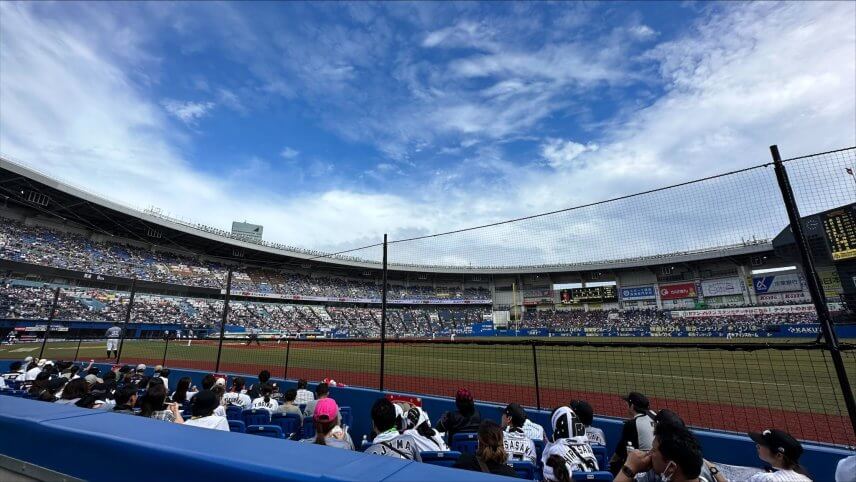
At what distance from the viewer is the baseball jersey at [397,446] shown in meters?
3.19

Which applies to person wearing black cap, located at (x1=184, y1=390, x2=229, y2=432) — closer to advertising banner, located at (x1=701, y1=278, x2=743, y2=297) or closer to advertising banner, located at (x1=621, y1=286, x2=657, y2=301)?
advertising banner, located at (x1=701, y1=278, x2=743, y2=297)

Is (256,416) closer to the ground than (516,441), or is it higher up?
closer to the ground

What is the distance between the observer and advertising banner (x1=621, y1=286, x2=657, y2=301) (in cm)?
5581

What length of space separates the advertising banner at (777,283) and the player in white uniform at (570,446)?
5754 cm

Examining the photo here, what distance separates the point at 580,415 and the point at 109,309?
46.2 metres

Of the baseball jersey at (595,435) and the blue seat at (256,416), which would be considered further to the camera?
the blue seat at (256,416)

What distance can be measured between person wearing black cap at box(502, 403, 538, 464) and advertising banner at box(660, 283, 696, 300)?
60680 mm

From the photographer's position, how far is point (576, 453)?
3488mm

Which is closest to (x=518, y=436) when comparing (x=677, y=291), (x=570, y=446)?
(x=570, y=446)

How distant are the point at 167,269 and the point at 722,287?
73.0m

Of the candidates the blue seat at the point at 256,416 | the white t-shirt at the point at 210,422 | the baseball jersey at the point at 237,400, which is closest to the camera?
the white t-shirt at the point at 210,422

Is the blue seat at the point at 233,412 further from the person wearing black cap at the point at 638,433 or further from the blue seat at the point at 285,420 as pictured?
the person wearing black cap at the point at 638,433

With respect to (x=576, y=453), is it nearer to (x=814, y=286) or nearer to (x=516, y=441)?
(x=516, y=441)

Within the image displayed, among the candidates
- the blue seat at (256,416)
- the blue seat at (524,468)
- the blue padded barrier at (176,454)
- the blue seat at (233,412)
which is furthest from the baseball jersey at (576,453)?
the blue seat at (233,412)
